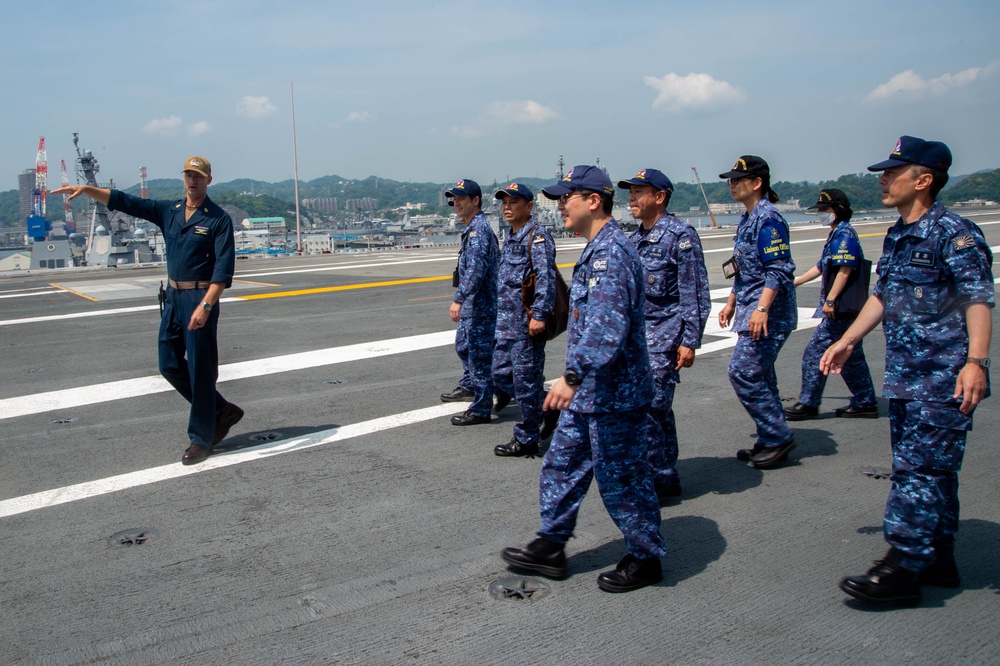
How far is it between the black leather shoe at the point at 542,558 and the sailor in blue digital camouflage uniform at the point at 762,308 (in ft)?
6.66

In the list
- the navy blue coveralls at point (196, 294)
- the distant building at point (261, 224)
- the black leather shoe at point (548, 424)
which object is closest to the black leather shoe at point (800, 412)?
the black leather shoe at point (548, 424)

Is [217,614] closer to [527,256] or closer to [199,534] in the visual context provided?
[199,534]

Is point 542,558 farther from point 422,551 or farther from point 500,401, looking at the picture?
point 500,401

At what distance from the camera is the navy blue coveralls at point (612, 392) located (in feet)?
11.0

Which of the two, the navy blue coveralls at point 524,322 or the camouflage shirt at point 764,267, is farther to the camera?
→ the navy blue coveralls at point 524,322

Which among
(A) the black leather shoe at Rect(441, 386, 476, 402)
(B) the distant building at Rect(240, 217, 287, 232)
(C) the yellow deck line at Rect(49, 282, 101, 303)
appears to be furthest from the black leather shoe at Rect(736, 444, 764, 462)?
(B) the distant building at Rect(240, 217, 287, 232)

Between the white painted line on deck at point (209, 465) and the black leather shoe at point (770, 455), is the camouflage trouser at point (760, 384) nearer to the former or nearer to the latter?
the black leather shoe at point (770, 455)

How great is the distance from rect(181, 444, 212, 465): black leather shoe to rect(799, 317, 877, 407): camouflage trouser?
4.57 m

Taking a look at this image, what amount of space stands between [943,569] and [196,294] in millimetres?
4601

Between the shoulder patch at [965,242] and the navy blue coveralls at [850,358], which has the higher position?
the shoulder patch at [965,242]

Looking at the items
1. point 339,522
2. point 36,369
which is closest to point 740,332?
point 339,522

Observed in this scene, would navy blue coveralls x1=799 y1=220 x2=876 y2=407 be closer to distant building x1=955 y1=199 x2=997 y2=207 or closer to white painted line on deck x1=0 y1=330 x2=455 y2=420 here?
white painted line on deck x1=0 y1=330 x2=455 y2=420

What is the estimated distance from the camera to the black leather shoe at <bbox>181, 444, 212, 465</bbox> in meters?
5.44

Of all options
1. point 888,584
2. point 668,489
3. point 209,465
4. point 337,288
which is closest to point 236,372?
point 209,465
